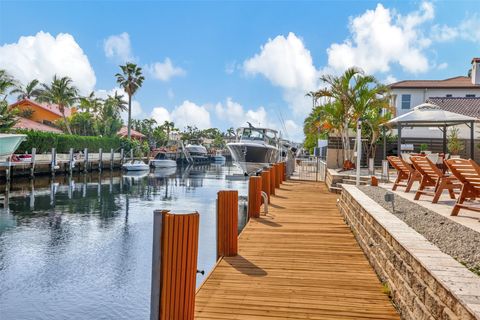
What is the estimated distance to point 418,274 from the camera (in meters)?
3.87

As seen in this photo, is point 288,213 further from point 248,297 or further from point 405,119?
point 248,297

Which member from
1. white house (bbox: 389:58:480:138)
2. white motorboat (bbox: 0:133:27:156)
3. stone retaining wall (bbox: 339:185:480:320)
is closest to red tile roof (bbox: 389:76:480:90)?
white house (bbox: 389:58:480:138)

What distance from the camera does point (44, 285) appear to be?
9609 millimetres

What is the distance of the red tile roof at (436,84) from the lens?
43.1 metres

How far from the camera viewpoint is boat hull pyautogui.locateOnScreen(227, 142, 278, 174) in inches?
1268

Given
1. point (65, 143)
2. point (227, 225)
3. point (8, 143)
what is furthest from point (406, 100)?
point (227, 225)

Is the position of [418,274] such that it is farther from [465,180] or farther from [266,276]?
[465,180]

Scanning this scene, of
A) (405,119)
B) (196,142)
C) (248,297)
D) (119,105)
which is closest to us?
(248,297)

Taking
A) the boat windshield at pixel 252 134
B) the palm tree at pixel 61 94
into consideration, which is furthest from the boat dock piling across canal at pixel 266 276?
the palm tree at pixel 61 94

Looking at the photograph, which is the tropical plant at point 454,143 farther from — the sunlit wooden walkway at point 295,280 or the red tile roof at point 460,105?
the sunlit wooden walkway at point 295,280

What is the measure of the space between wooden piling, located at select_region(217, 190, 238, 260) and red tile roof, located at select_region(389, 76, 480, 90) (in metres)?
39.6

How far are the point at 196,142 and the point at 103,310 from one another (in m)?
95.5

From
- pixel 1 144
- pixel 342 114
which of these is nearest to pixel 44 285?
pixel 342 114

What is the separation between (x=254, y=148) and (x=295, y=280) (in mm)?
26479
